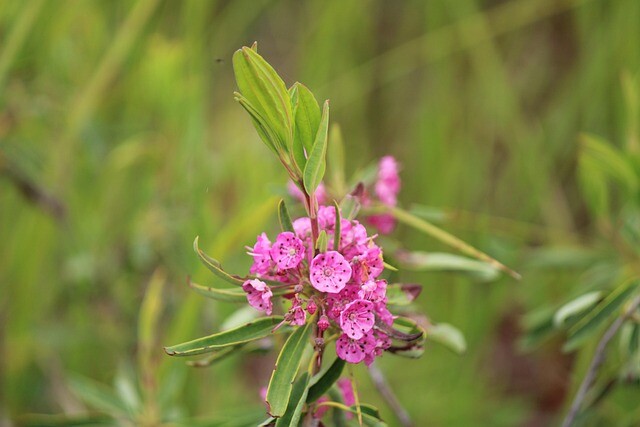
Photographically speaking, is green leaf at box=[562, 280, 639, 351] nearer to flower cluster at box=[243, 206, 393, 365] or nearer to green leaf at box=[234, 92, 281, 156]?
flower cluster at box=[243, 206, 393, 365]

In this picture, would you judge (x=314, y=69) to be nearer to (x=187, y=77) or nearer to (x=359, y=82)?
(x=359, y=82)

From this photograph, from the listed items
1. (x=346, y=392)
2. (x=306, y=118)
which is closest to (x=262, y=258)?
(x=306, y=118)

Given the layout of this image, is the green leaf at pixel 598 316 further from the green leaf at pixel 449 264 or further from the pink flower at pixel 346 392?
the pink flower at pixel 346 392

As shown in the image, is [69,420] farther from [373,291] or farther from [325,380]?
[373,291]

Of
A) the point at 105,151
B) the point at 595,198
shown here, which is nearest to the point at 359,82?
the point at 105,151

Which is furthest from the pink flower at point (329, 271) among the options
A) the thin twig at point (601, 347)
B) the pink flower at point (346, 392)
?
the thin twig at point (601, 347)

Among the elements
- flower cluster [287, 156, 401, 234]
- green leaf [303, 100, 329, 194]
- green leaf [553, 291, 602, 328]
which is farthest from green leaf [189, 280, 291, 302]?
green leaf [553, 291, 602, 328]
